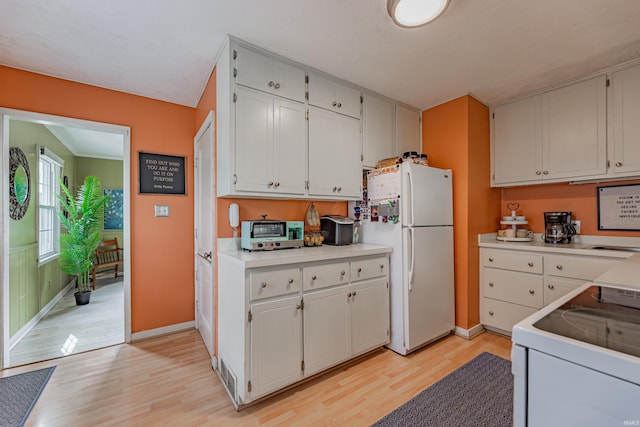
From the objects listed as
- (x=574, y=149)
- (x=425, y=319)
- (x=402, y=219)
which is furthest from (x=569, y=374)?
(x=574, y=149)

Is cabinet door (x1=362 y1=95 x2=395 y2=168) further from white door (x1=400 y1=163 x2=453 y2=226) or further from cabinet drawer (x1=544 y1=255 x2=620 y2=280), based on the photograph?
cabinet drawer (x1=544 y1=255 x2=620 y2=280)

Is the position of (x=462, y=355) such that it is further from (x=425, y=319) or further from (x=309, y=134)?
(x=309, y=134)

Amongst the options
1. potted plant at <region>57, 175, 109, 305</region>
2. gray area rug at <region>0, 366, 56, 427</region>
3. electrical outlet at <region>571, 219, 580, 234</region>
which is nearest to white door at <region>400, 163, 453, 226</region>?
electrical outlet at <region>571, 219, 580, 234</region>

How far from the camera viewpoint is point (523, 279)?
264 centimetres

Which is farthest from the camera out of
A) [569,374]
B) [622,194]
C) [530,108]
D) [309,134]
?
[530,108]

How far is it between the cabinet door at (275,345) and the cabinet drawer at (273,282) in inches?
2.3

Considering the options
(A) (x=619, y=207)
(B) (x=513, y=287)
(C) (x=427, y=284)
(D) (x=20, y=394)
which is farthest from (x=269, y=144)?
(A) (x=619, y=207)

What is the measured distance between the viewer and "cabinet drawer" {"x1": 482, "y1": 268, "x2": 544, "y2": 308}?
256 centimetres

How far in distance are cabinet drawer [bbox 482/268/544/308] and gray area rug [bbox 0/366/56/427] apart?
381cm

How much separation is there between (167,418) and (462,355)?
233 cm

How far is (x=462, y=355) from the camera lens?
7.94 feet

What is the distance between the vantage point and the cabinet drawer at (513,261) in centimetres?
256

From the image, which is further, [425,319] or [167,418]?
[425,319]

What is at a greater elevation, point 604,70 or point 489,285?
point 604,70
